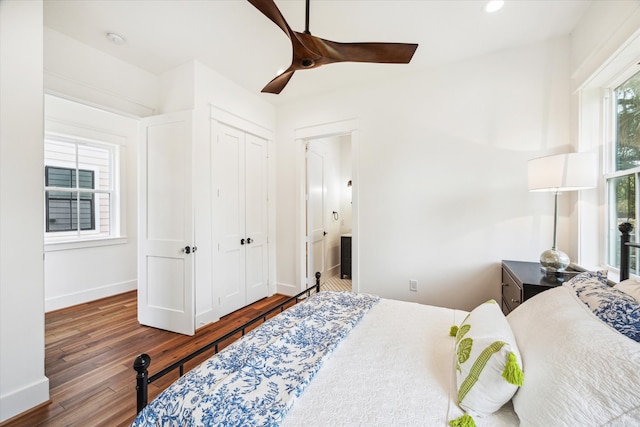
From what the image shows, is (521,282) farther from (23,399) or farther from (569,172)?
(23,399)

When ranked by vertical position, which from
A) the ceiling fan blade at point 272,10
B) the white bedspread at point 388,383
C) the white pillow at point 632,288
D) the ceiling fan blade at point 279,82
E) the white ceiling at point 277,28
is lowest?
the white bedspread at point 388,383

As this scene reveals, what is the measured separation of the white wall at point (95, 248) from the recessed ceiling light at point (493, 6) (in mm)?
3781

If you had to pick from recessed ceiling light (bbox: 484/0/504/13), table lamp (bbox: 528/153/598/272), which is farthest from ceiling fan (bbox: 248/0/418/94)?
table lamp (bbox: 528/153/598/272)

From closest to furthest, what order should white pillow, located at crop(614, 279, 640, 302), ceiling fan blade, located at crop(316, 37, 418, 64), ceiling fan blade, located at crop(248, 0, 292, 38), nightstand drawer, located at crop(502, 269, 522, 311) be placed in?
white pillow, located at crop(614, 279, 640, 302), ceiling fan blade, located at crop(248, 0, 292, 38), ceiling fan blade, located at crop(316, 37, 418, 64), nightstand drawer, located at crop(502, 269, 522, 311)

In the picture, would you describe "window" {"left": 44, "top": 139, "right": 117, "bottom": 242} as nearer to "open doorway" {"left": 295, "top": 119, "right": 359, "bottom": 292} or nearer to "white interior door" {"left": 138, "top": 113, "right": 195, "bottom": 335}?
"white interior door" {"left": 138, "top": 113, "right": 195, "bottom": 335}

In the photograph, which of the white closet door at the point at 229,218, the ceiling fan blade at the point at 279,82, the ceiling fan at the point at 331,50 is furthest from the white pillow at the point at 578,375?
the white closet door at the point at 229,218

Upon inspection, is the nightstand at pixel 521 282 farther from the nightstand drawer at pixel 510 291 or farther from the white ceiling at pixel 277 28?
the white ceiling at pixel 277 28

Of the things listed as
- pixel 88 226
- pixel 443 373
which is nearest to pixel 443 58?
pixel 443 373

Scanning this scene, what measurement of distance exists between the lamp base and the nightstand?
0.08 m

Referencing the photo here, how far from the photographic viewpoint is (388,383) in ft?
3.30

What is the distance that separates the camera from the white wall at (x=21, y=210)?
1591mm

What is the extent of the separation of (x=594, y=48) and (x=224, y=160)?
3.35 meters

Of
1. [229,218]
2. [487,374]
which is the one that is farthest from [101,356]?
[487,374]

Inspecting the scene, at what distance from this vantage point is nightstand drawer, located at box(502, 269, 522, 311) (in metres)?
1.89
